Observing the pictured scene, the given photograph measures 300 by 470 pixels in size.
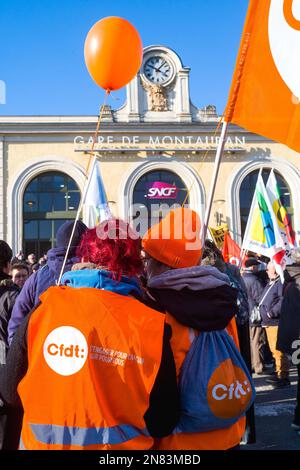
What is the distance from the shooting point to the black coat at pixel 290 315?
4.71 metres

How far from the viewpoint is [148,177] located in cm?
2325

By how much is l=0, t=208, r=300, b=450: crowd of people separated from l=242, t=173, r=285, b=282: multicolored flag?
584 cm

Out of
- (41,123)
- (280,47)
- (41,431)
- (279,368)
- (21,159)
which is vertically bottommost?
A: (279,368)

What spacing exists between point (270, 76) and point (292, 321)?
9.22 feet

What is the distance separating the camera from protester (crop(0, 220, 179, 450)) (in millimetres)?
1760

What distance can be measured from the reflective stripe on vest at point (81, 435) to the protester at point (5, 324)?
44.2 inches

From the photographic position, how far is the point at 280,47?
2.73 metres
